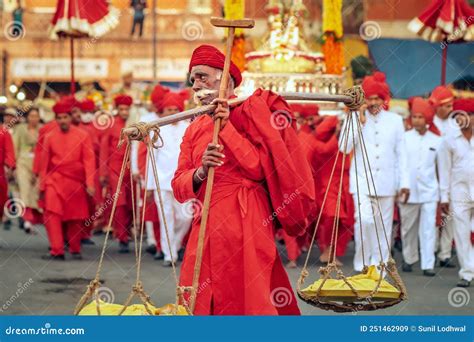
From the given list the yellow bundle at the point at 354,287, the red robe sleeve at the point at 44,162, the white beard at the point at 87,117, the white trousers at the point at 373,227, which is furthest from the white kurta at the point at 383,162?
the white beard at the point at 87,117

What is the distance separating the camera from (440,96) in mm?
14773

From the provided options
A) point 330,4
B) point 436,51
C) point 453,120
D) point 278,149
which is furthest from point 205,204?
point 436,51

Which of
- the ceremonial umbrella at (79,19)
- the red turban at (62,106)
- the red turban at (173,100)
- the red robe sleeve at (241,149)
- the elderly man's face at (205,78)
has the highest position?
the ceremonial umbrella at (79,19)

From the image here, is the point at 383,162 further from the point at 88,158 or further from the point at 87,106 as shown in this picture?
the point at 87,106

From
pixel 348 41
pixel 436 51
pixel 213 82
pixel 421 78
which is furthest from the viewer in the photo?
pixel 348 41

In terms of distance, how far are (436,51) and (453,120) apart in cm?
1078

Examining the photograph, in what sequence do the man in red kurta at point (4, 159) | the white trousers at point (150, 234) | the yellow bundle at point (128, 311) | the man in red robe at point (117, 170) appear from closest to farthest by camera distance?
the yellow bundle at point (128, 311), the man in red kurta at point (4, 159), the white trousers at point (150, 234), the man in red robe at point (117, 170)

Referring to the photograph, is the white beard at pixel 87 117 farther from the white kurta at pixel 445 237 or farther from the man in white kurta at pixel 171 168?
the white kurta at pixel 445 237

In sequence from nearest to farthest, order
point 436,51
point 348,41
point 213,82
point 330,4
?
point 213,82, point 330,4, point 436,51, point 348,41

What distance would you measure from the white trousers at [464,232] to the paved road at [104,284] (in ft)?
0.87

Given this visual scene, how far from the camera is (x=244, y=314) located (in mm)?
7016

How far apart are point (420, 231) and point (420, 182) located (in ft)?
1.73

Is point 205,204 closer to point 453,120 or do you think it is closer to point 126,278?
point 126,278

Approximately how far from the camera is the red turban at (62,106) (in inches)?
564
